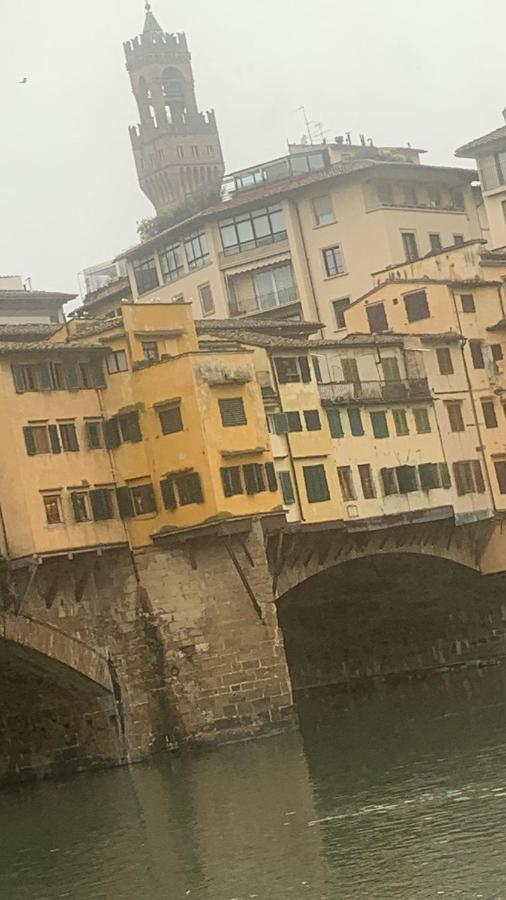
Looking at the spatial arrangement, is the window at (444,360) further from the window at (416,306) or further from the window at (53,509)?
the window at (53,509)

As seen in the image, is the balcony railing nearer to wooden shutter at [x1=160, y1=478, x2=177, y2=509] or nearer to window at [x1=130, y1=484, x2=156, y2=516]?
window at [x1=130, y1=484, x2=156, y2=516]

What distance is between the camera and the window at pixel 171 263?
86438mm

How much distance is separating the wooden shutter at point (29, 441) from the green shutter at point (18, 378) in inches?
41.5

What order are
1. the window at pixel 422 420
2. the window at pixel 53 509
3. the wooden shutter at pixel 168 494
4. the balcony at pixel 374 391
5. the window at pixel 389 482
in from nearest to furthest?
the window at pixel 53 509 → the wooden shutter at pixel 168 494 → the balcony at pixel 374 391 → the window at pixel 389 482 → the window at pixel 422 420

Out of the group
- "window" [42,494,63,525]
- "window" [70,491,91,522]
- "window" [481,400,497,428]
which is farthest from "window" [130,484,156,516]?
"window" [481,400,497,428]

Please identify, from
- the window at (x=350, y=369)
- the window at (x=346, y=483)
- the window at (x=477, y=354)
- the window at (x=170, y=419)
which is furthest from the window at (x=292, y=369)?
the window at (x=477, y=354)

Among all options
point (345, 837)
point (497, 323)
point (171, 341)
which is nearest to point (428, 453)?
point (497, 323)

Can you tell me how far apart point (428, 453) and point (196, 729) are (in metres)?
17.0

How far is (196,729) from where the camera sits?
184 feet

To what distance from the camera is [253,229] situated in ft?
275

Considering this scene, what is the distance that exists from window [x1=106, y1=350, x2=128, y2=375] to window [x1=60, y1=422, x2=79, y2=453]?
227 cm

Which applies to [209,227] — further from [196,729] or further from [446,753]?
[446,753]

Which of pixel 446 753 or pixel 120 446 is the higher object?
pixel 120 446

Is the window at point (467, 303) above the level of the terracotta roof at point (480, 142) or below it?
below
